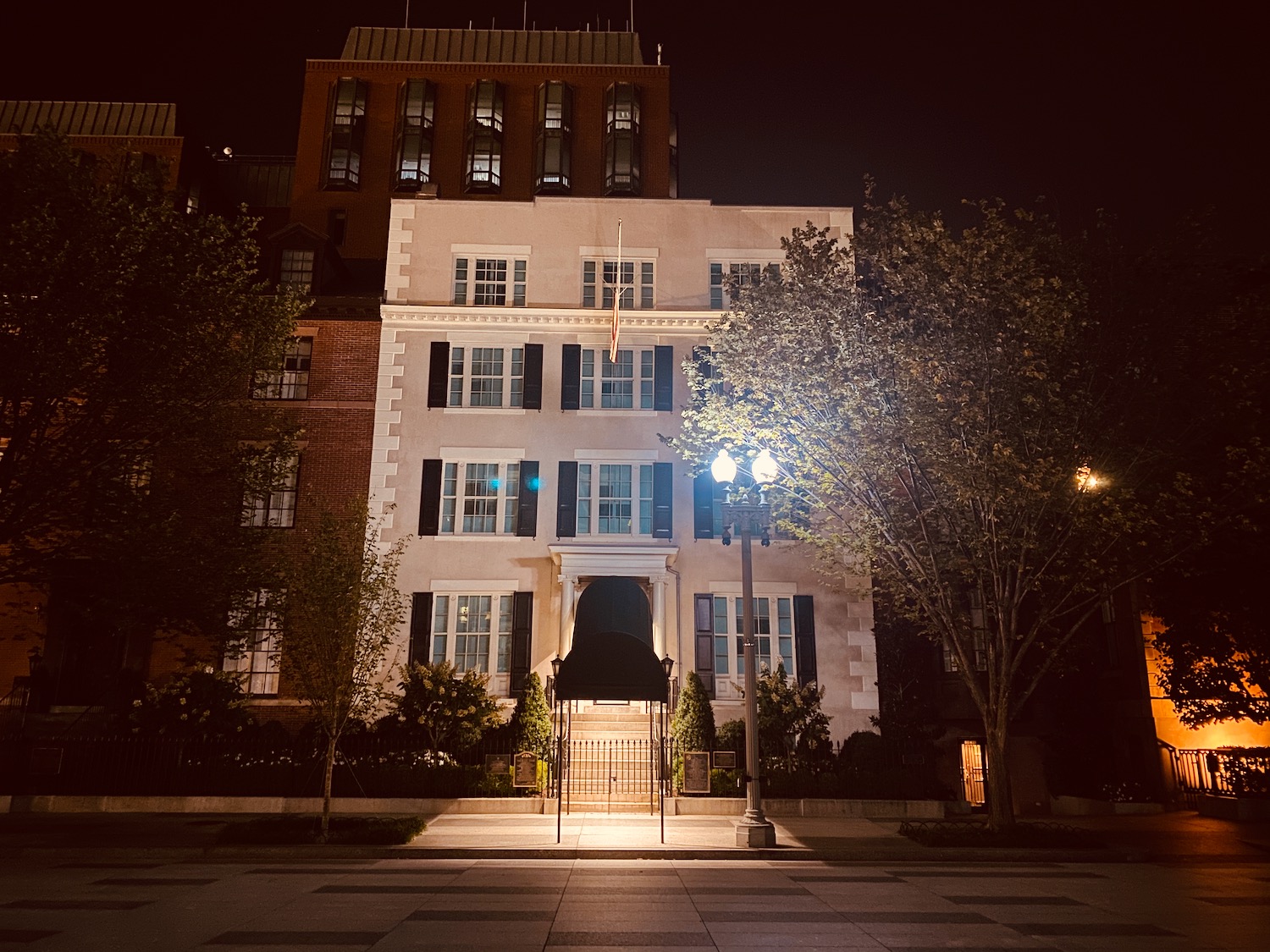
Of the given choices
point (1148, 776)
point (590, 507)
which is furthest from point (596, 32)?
point (1148, 776)

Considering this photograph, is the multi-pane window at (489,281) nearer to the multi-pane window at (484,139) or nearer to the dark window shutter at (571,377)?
the dark window shutter at (571,377)

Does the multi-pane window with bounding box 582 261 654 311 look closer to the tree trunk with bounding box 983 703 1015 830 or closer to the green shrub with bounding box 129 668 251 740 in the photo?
the green shrub with bounding box 129 668 251 740

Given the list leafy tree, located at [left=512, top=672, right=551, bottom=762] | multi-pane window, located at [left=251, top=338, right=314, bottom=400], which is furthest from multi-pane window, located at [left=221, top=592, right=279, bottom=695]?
leafy tree, located at [left=512, top=672, right=551, bottom=762]

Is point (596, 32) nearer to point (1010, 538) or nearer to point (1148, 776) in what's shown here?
point (1010, 538)

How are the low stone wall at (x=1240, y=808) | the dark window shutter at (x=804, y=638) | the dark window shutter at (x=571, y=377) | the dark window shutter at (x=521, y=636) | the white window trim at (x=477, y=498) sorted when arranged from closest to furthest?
the low stone wall at (x=1240, y=808), the dark window shutter at (x=521, y=636), the dark window shutter at (x=804, y=638), the white window trim at (x=477, y=498), the dark window shutter at (x=571, y=377)

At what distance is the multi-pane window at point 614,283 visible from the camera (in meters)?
25.7

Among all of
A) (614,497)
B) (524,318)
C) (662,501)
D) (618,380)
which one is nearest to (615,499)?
(614,497)

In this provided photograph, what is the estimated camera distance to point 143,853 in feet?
44.0

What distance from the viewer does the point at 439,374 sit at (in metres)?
24.8

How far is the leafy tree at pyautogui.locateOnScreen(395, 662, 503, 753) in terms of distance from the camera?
1980cm

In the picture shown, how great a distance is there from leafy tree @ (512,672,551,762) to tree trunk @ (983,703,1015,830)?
30.4 ft

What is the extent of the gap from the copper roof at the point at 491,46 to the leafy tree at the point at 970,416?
23.4 meters

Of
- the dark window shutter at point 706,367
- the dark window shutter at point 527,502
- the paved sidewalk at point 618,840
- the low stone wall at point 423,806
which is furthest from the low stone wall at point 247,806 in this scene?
the dark window shutter at point 706,367

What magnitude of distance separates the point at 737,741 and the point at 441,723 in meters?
6.77
